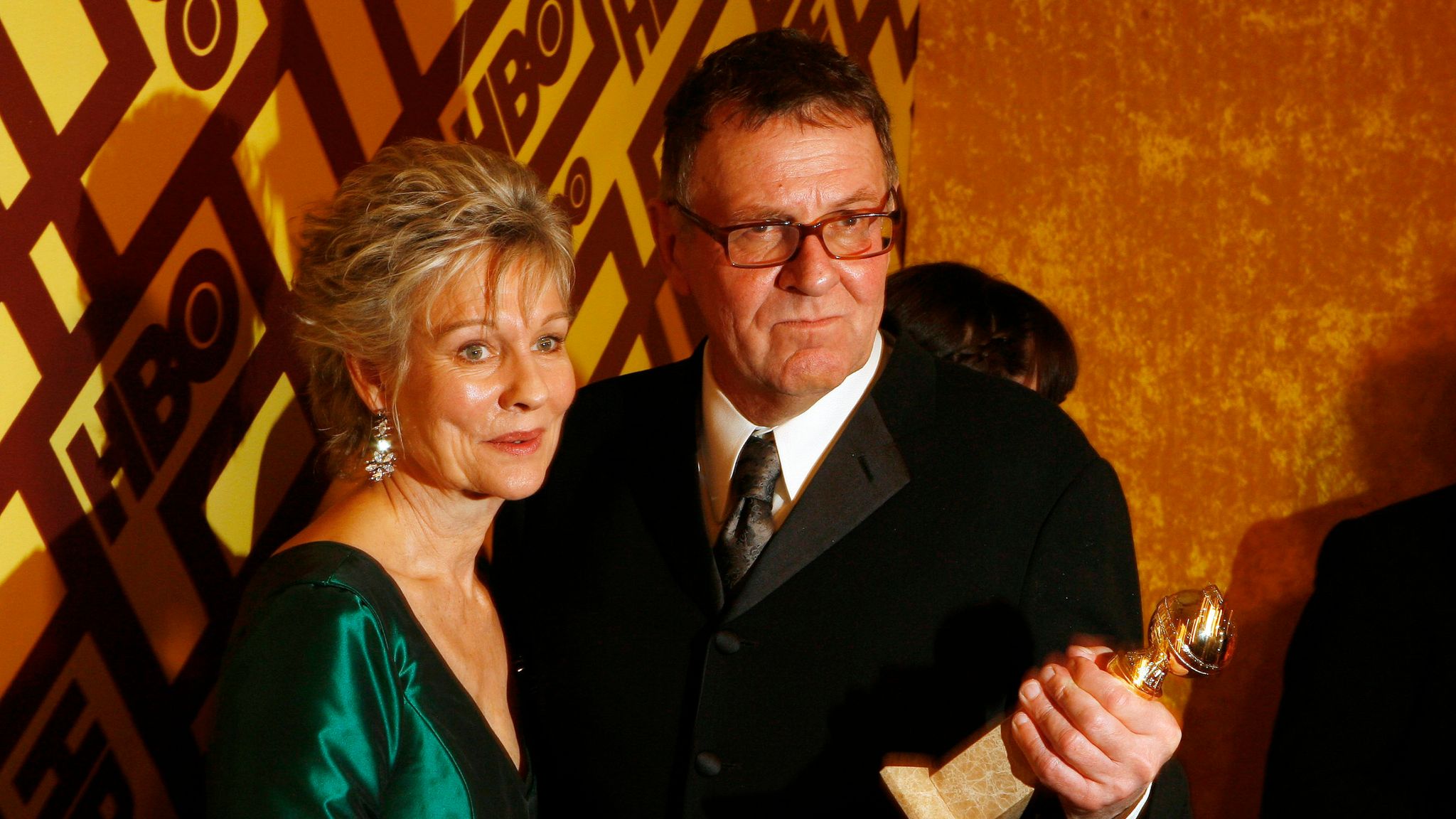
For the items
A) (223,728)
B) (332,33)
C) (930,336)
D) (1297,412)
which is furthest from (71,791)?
(1297,412)

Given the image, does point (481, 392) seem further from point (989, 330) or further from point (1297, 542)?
point (1297, 542)

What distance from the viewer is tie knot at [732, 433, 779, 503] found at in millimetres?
1449

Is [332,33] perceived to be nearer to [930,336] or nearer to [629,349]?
[629,349]

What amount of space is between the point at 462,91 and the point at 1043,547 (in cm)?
122

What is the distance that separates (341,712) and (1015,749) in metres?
0.66

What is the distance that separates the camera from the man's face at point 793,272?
1.42m

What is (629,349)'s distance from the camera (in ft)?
7.90

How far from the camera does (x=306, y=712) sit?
1.23 m

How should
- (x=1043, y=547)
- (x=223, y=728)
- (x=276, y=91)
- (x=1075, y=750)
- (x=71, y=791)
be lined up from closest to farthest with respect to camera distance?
(x=1075, y=750) < (x=223, y=728) < (x=1043, y=547) < (x=71, y=791) < (x=276, y=91)

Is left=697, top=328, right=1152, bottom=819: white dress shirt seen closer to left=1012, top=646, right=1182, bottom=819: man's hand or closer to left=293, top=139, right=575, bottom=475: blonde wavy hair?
left=293, top=139, right=575, bottom=475: blonde wavy hair

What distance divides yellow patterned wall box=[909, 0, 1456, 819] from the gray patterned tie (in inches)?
57.6

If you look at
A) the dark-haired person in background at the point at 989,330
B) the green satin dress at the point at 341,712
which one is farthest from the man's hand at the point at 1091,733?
the dark-haired person in background at the point at 989,330

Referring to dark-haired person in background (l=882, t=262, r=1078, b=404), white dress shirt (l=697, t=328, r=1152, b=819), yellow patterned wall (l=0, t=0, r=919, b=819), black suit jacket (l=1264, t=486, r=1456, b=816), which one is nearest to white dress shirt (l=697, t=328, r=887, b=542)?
white dress shirt (l=697, t=328, r=1152, b=819)

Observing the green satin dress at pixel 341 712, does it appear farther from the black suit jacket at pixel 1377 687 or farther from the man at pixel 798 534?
the black suit jacket at pixel 1377 687
